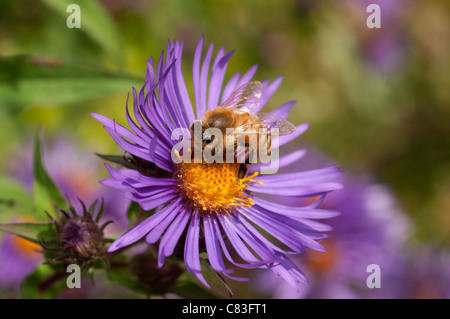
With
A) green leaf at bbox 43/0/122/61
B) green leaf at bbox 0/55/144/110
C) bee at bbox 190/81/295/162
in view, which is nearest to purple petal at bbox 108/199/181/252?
bee at bbox 190/81/295/162

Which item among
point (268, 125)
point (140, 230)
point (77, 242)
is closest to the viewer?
point (140, 230)

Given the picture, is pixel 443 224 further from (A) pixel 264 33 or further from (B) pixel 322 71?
(A) pixel 264 33

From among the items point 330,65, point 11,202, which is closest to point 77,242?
point 11,202

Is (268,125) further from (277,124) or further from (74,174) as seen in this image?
(74,174)

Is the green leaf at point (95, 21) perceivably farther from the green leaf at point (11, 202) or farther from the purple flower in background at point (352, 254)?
the purple flower in background at point (352, 254)

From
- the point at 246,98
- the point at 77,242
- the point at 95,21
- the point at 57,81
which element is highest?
the point at 95,21

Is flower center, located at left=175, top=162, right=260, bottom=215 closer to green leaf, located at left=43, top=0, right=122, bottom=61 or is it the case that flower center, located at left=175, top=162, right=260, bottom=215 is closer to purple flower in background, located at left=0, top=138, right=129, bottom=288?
green leaf, located at left=43, top=0, right=122, bottom=61
